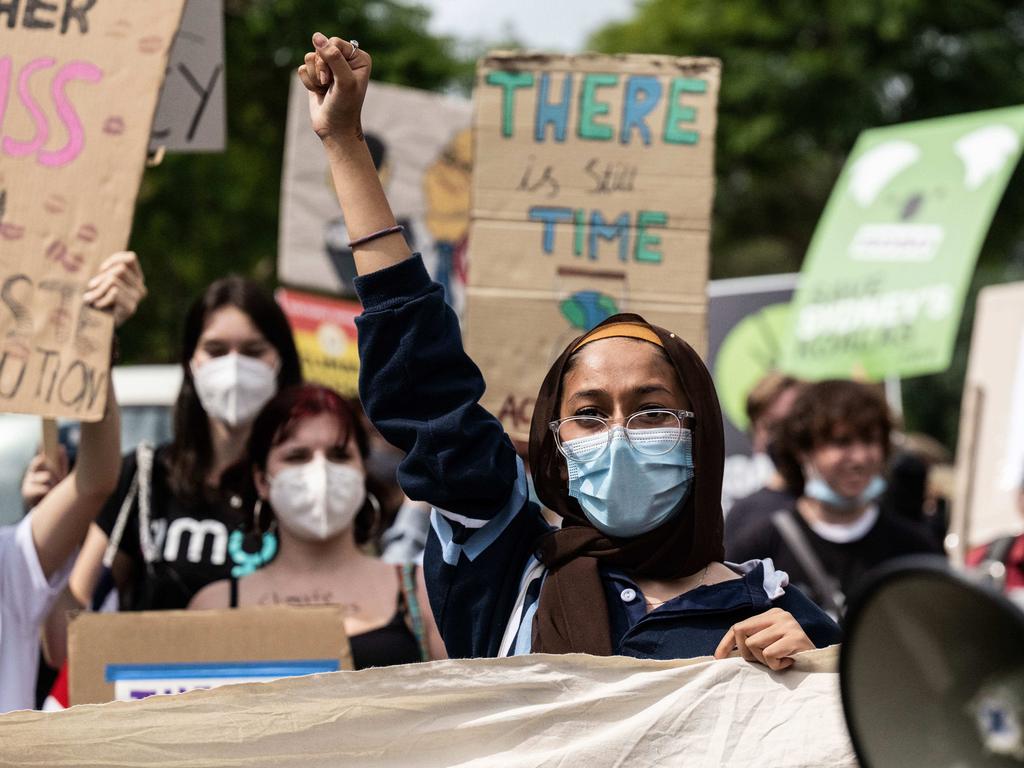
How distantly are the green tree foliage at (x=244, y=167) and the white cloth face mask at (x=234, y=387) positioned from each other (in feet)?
25.1

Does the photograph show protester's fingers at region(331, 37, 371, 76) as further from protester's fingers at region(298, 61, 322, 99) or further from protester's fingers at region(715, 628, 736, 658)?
protester's fingers at region(715, 628, 736, 658)

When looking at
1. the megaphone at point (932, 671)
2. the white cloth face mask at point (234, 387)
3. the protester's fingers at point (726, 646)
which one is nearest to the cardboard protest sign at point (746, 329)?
the white cloth face mask at point (234, 387)

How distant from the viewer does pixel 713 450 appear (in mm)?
2342

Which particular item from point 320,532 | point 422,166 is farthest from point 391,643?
point 422,166

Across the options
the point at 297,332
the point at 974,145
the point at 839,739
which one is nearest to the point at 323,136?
the point at 839,739

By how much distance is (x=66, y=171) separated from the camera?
325cm

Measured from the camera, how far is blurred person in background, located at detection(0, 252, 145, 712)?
317 centimetres

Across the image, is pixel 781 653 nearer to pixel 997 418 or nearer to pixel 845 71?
pixel 997 418

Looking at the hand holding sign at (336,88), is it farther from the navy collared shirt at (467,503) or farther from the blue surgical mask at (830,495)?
the blue surgical mask at (830,495)

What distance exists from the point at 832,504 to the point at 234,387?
90.6 inches

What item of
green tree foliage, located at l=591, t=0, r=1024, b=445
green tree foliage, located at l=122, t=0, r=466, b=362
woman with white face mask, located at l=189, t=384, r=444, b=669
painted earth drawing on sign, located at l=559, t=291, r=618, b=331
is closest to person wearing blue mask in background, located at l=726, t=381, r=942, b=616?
painted earth drawing on sign, located at l=559, t=291, r=618, b=331

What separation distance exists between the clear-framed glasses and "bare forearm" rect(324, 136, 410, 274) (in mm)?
368

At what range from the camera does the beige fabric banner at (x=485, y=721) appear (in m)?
2.06

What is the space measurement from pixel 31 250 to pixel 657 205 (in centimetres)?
153
